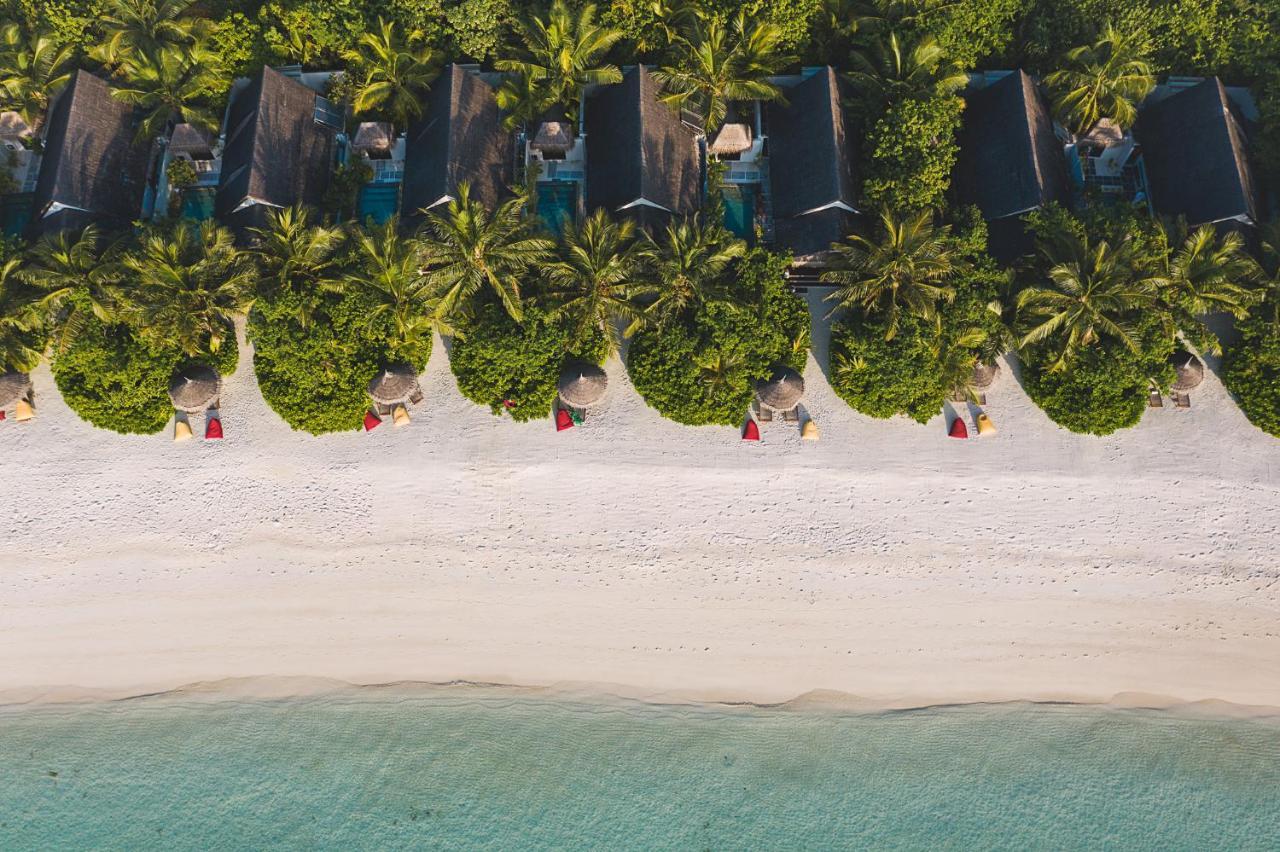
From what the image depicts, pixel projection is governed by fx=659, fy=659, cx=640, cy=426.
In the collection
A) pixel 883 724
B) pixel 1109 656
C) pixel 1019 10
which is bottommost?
pixel 883 724

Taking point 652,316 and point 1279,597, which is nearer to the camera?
point 652,316

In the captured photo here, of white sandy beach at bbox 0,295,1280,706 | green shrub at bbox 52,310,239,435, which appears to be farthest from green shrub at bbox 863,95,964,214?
green shrub at bbox 52,310,239,435

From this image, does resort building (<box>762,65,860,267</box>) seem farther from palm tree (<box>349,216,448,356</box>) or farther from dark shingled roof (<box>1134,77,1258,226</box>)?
palm tree (<box>349,216,448,356</box>)

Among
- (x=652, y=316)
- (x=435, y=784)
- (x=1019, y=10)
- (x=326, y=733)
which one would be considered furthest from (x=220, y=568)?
(x=1019, y=10)

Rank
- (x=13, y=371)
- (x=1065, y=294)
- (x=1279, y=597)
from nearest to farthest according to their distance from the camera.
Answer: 1. (x=1065, y=294)
2. (x=13, y=371)
3. (x=1279, y=597)

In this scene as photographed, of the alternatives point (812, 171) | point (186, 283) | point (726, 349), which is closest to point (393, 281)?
point (186, 283)

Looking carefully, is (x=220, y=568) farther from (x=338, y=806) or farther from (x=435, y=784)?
(x=435, y=784)

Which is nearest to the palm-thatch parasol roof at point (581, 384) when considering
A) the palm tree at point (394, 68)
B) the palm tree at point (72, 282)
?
the palm tree at point (394, 68)
